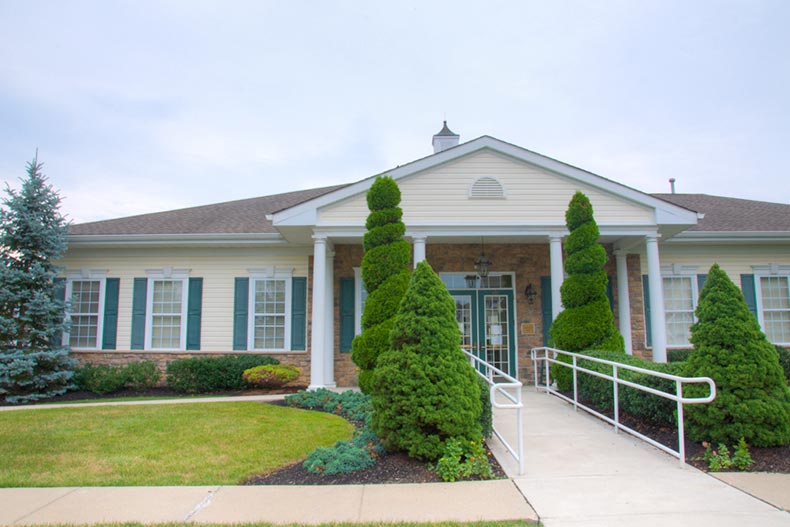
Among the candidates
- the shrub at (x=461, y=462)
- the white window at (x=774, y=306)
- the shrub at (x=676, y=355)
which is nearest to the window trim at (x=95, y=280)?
the shrub at (x=461, y=462)

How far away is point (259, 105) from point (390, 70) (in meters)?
3.78

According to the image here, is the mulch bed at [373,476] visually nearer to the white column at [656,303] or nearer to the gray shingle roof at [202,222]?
the white column at [656,303]

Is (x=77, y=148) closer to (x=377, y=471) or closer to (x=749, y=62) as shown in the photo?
(x=377, y=471)

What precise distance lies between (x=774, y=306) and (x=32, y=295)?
17955mm

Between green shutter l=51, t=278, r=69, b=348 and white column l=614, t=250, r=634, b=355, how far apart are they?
13.5 m

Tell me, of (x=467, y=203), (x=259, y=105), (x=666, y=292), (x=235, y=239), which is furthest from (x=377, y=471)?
(x=259, y=105)

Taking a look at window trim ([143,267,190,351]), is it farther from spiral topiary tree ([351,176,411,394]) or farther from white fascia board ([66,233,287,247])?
spiral topiary tree ([351,176,411,394])

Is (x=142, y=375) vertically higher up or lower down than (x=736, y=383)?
lower down

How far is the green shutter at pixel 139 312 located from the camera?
40.8 ft

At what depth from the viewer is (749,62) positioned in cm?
1140

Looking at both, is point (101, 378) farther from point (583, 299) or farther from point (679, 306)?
point (679, 306)

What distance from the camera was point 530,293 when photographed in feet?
41.0

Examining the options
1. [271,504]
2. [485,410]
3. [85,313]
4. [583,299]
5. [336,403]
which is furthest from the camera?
[85,313]

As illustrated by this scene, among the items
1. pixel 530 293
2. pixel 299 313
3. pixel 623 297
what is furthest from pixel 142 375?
pixel 623 297
